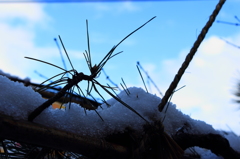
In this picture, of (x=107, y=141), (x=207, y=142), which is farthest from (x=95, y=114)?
(x=207, y=142)

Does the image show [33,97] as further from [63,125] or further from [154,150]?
[154,150]

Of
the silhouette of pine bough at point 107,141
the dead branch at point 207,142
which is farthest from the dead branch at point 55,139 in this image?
the dead branch at point 207,142

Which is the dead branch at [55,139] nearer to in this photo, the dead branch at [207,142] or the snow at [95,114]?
the snow at [95,114]

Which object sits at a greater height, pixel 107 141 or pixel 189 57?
pixel 189 57

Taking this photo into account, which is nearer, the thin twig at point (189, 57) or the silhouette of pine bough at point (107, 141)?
the silhouette of pine bough at point (107, 141)

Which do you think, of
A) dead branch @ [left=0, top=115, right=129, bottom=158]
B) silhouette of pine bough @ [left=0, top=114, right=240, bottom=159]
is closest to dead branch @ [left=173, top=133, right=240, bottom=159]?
silhouette of pine bough @ [left=0, top=114, right=240, bottom=159]

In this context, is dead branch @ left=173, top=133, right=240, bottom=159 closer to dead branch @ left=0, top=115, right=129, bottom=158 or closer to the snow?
the snow

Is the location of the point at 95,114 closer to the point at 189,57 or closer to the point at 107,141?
the point at 107,141

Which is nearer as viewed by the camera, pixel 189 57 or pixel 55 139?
pixel 55 139
